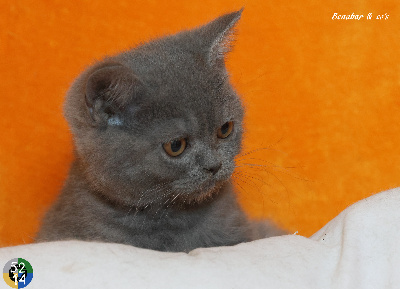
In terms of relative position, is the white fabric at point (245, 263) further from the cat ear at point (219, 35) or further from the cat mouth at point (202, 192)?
the cat ear at point (219, 35)

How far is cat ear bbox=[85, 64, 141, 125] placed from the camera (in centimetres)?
131

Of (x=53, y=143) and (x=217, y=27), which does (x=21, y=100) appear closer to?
(x=53, y=143)

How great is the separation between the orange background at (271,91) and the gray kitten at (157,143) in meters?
0.54

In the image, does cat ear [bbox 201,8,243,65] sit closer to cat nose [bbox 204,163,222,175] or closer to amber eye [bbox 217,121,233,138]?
amber eye [bbox 217,121,233,138]

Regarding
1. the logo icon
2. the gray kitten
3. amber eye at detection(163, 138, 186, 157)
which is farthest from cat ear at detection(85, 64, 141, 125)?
the logo icon

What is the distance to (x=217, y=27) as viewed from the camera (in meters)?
1.58

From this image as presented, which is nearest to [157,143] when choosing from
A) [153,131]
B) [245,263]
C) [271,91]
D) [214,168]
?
[153,131]

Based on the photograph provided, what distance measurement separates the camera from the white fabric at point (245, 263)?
1150mm

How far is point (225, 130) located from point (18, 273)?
682mm

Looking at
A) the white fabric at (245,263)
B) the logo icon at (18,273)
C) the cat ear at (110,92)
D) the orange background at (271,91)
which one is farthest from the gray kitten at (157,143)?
the orange background at (271,91)

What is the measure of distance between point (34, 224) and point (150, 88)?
97 centimetres

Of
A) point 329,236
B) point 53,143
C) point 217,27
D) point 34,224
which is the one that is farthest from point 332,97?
point 34,224

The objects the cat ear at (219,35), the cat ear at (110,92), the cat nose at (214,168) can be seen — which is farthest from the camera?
the cat ear at (219,35)

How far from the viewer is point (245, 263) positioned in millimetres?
1219
